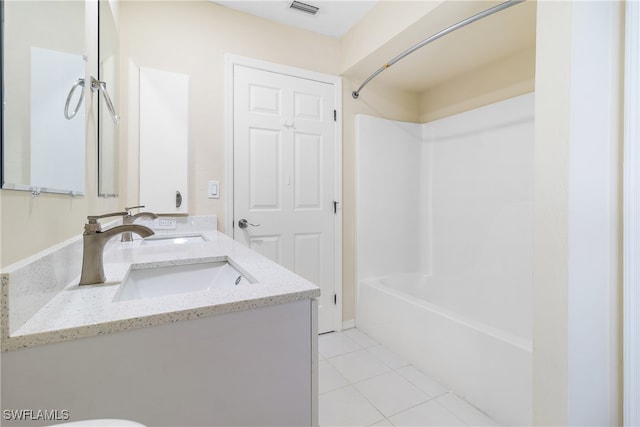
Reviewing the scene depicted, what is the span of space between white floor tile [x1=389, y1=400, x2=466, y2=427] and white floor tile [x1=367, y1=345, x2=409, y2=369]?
394 mm

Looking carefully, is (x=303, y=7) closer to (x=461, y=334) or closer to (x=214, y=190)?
(x=214, y=190)

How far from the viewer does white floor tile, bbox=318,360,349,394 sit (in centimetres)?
171

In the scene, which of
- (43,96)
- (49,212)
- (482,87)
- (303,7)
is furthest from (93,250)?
(482,87)

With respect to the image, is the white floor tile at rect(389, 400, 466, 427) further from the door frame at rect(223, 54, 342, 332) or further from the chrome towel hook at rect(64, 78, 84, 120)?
the chrome towel hook at rect(64, 78, 84, 120)

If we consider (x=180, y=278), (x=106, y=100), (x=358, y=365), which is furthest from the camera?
(x=358, y=365)

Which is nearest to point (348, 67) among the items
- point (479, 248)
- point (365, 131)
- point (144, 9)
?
point (365, 131)

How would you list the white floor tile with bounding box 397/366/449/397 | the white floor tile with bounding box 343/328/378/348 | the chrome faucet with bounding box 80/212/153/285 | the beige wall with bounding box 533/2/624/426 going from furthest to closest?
the white floor tile with bounding box 343/328/378/348
the white floor tile with bounding box 397/366/449/397
the beige wall with bounding box 533/2/624/426
the chrome faucet with bounding box 80/212/153/285

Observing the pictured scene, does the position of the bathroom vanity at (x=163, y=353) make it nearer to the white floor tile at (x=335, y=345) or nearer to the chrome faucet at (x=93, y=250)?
the chrome faucet at (x=93, y=250)

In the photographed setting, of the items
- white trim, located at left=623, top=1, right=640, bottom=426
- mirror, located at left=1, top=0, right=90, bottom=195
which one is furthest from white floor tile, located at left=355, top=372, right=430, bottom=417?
mirror, located at left=1, top=0, right=90, bottom=195

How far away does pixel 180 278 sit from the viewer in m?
1.11

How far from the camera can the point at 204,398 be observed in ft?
2.09

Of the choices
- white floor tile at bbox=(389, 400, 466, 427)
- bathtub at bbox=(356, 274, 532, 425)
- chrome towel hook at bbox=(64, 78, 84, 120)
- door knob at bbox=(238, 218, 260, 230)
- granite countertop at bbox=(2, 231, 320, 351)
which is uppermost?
chrome towel hook at bbox=(64, 78, 84, 120)

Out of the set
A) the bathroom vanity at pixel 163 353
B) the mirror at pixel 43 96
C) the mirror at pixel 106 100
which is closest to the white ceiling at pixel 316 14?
the mirror at pixel 106 100

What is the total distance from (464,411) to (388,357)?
599 millimetres
